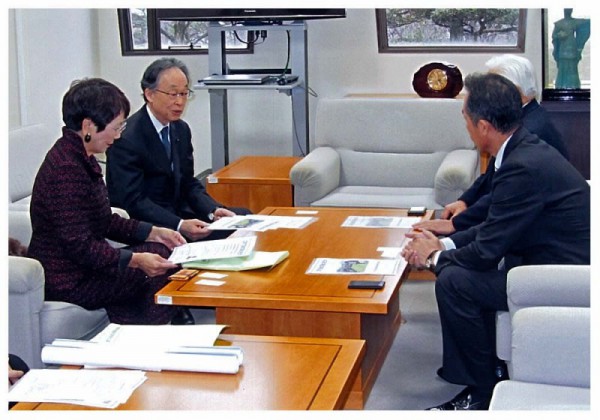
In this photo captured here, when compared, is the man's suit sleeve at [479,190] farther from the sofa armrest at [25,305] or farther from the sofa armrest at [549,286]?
the sofa armrest at [25,305]

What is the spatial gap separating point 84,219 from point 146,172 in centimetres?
100

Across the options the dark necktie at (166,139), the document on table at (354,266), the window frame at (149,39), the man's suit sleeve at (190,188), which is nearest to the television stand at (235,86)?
the window frame at (149,39)

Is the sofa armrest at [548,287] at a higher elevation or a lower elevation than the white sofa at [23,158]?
lower

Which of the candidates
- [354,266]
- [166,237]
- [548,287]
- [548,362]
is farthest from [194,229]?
[548,362]

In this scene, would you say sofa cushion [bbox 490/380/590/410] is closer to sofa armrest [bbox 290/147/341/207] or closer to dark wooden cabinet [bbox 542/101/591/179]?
sofa armrest [bbox 290/147/341/207]

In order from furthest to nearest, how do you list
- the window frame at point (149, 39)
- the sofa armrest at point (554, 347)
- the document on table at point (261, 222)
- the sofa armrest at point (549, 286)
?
the window frame at point (149, 39), the document on table at point (261, 222), the sofa armrest at point (549, 286), the sofa armrest at point (554, 347)

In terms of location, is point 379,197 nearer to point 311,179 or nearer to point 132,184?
point 311,179

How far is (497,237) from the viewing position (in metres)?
3.47

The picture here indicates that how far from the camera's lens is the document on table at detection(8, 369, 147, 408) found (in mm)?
2219

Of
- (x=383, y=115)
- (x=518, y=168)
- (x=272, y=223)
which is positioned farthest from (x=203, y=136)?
(x=518, y=168)

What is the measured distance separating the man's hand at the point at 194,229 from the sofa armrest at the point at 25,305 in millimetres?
999

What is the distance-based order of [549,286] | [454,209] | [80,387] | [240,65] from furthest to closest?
[240,65], [454,209], [549,286], [80,387]

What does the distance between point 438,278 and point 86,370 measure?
5.48ft

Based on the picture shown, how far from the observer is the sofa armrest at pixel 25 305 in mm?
3363
